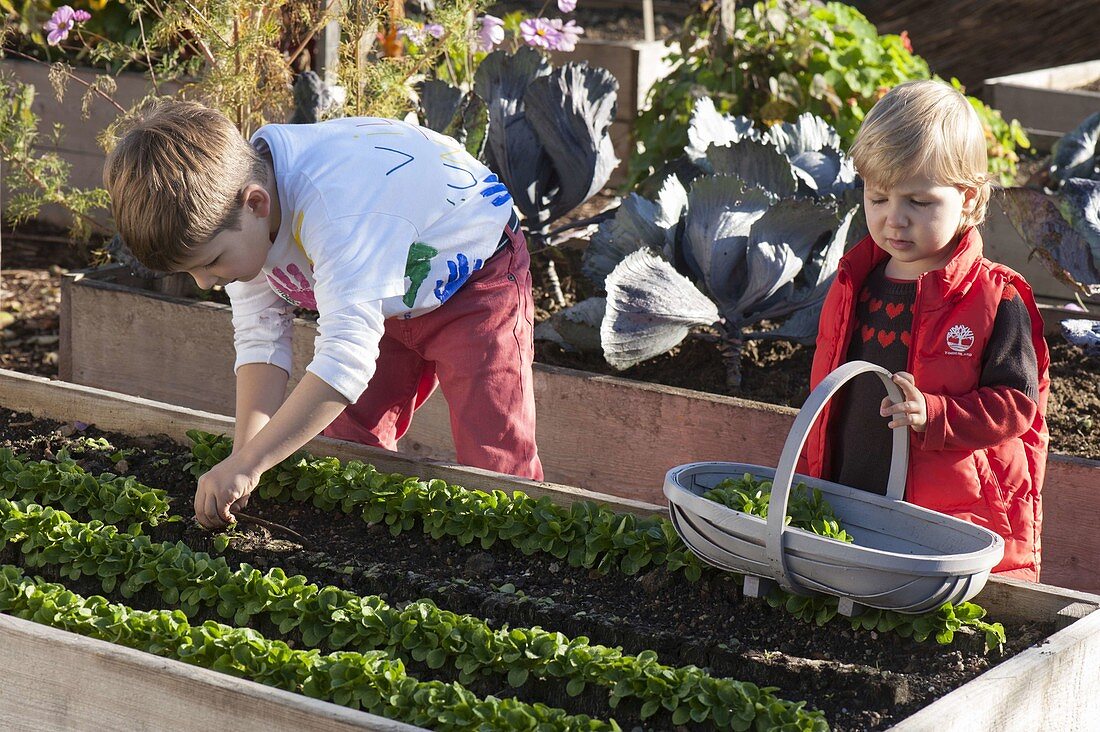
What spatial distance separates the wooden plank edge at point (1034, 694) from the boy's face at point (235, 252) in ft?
4.68

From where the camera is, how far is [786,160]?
360 centimetres

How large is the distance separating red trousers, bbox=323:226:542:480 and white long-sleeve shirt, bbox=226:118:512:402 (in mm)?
66

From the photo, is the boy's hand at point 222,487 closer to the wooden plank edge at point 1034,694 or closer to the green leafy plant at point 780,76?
the wooden plank edge at point 1034,694

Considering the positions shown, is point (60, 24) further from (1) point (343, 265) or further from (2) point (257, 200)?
(1) point (343, 265)

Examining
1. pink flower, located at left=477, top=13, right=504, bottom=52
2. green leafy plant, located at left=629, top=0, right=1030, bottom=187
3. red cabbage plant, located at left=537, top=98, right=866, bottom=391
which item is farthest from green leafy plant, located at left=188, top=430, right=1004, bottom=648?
green leafy plant, located at left=629, top=0, right=1030, bottom=187

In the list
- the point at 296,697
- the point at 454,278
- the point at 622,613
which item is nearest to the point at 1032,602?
the point at 622,613

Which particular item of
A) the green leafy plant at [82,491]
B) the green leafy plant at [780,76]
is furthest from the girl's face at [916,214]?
the green leafy plant at [780,76]

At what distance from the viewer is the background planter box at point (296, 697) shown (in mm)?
1724

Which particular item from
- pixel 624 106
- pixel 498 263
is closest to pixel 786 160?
pixel 498 263

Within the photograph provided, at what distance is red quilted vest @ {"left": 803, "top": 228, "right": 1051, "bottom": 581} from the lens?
2.35m

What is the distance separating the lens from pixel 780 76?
5.02 meters

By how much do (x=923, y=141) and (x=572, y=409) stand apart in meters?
1.41

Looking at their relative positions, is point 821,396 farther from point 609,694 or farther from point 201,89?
point 201,89

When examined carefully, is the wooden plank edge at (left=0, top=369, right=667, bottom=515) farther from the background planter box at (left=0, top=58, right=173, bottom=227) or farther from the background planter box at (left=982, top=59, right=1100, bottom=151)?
the background planter box at (left=982, top=59, right=1100, bottom=151)
